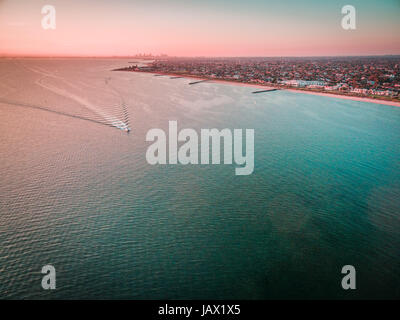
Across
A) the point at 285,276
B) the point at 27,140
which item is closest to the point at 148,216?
the point at 285,276

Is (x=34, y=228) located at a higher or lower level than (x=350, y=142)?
lower

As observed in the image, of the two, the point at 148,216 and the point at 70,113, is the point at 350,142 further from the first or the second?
the point at 70,113

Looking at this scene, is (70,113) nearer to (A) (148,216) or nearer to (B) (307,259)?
(A) (148,216)

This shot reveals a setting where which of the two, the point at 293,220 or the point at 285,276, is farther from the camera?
the point at 293,220
